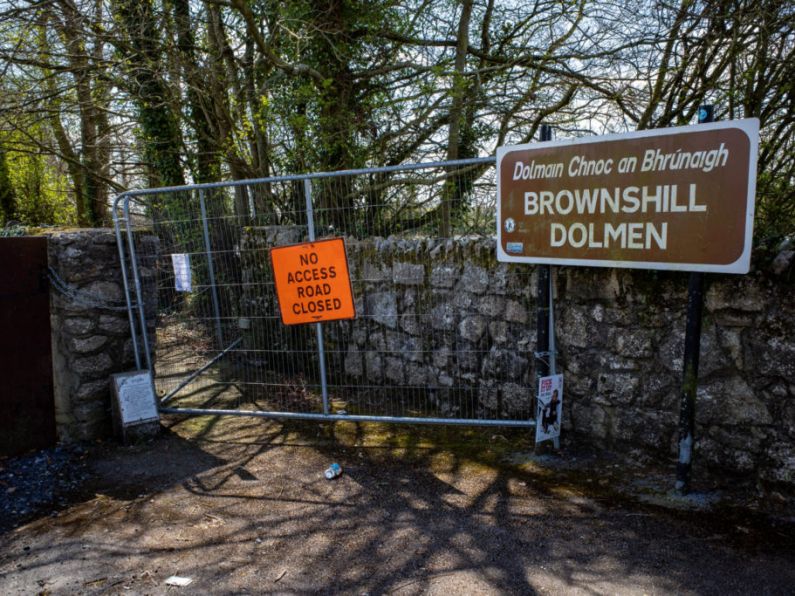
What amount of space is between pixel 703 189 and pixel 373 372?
144 inches

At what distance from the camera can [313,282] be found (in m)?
5.04

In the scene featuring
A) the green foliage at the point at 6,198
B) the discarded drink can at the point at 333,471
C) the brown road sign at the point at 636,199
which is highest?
the green foliage at the point at 6,198

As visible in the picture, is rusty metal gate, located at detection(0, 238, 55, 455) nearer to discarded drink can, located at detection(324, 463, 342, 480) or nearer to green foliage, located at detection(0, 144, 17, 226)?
discarded drink can, located at detection(324, 463, 342, 480)

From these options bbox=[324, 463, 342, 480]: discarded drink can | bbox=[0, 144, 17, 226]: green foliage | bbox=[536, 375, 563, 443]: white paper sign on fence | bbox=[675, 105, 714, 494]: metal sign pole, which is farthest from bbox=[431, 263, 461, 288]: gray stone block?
bbox=[0, 144, 17, 226]: green foliage

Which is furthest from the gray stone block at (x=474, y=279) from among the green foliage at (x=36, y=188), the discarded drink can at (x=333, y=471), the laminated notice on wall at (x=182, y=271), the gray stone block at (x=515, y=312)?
the green foliage at (x=36, y=188)

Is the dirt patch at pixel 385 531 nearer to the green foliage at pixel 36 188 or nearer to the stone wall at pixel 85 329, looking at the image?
the stone wall at pixel 85 329

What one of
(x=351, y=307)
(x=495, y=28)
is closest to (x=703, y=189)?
(x=351, y=307)

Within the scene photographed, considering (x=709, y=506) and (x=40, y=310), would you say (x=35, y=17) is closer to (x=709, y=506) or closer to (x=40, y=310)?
(x=40, y=310)

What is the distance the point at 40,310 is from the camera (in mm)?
5121

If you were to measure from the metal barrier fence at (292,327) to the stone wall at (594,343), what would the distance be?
29mm

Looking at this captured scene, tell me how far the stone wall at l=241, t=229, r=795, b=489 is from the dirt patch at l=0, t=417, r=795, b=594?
0.42m

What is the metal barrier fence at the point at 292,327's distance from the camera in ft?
17.9

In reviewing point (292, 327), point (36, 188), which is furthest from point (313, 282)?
point (36, 188)

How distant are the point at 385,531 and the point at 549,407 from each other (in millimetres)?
1546
